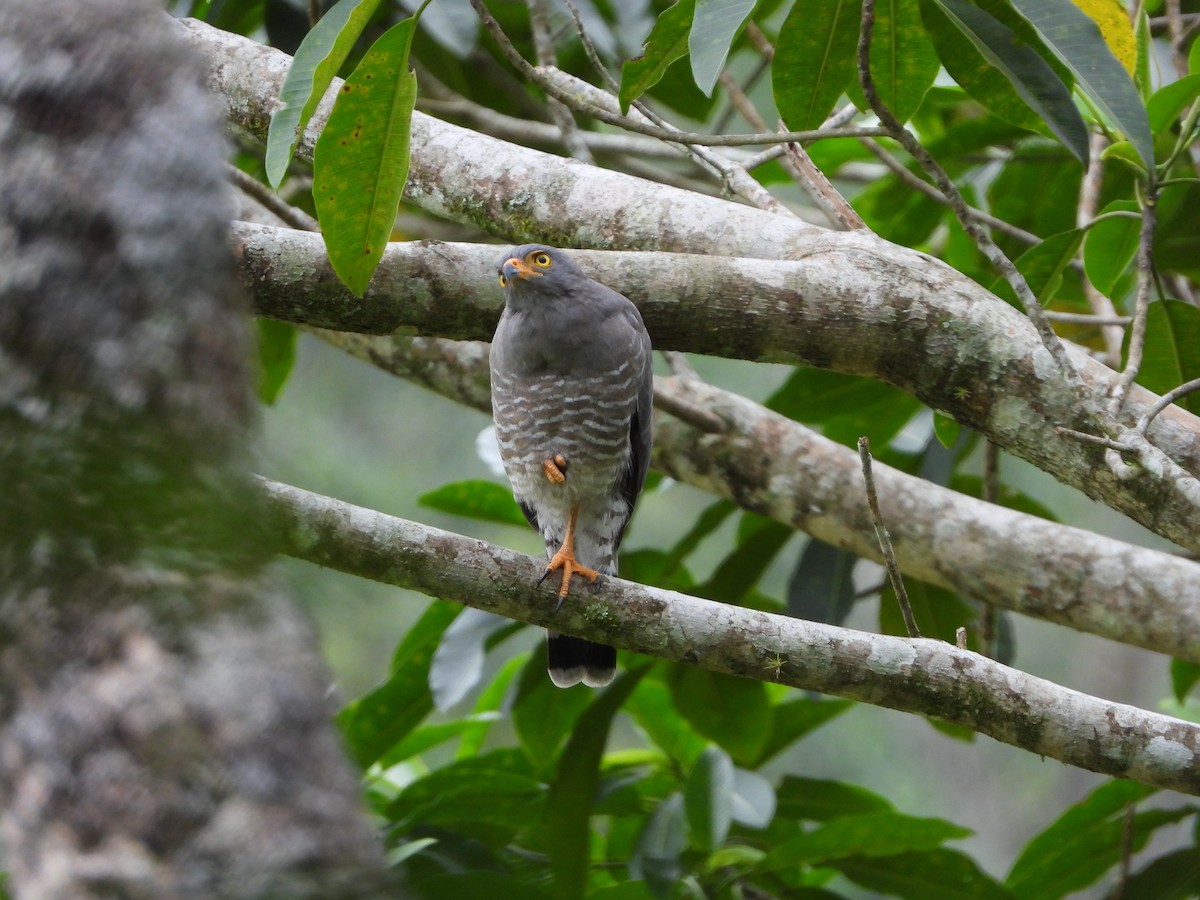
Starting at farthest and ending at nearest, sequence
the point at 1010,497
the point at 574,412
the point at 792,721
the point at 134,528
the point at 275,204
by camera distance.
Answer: the point at 1010,497 < the point at 792,721 < the point at 275,204 < the point at 574,412 < the point at 134,528

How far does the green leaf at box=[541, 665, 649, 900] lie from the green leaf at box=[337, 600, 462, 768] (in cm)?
47

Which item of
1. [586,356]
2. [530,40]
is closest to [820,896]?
[586,356]

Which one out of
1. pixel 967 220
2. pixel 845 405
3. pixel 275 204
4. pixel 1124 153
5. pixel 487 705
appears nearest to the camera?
pixel 967 220

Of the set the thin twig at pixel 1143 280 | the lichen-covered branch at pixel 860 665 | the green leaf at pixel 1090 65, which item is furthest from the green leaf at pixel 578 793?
the green leaf at pixel 1090 65

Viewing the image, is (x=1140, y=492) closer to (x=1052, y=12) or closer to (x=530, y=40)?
(x=1052, y=12)

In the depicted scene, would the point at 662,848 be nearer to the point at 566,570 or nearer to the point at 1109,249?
the point at 566,570

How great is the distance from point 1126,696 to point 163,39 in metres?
9.03

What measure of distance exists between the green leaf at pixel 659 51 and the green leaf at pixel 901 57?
51cm

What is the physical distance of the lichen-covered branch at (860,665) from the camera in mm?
1913

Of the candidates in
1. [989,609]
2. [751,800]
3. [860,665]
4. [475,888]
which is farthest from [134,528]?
[989,609]

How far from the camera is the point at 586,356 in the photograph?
2650 millimetres

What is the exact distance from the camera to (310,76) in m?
1.83

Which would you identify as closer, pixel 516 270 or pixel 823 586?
pixel 516 270

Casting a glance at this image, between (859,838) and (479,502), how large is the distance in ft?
4.97
